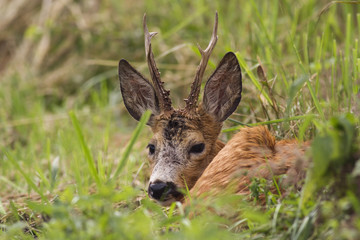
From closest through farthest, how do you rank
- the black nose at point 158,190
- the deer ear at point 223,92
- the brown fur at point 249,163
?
the brown fur at point 249,163 < the black nose at point 158,190 < the deer ear at point 223,92

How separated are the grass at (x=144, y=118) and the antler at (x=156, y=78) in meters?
0.39

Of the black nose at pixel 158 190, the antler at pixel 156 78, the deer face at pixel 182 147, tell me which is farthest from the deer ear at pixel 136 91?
the black nose at pixel 158 190

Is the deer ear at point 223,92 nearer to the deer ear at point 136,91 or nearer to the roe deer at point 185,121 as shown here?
the roe deer at point 185,121

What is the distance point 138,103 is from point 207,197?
2.02m

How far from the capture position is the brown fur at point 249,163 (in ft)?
10.3

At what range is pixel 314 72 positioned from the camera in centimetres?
484

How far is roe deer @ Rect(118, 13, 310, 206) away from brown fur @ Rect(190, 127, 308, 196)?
0.05ft

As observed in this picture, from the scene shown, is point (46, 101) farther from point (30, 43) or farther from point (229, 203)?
point (229, 203)

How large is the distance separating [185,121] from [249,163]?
4.34 feet

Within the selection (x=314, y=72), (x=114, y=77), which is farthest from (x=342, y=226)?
(x=114, y=77)

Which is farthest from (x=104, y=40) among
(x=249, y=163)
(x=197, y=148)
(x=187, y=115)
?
(x=249, y=163)

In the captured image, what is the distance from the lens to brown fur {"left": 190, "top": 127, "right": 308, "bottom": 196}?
3.15 metres

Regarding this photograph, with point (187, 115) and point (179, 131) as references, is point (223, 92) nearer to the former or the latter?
point (187, 115)

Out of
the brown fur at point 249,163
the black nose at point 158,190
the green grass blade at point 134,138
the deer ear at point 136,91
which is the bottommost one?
the black nose at point 158,190
